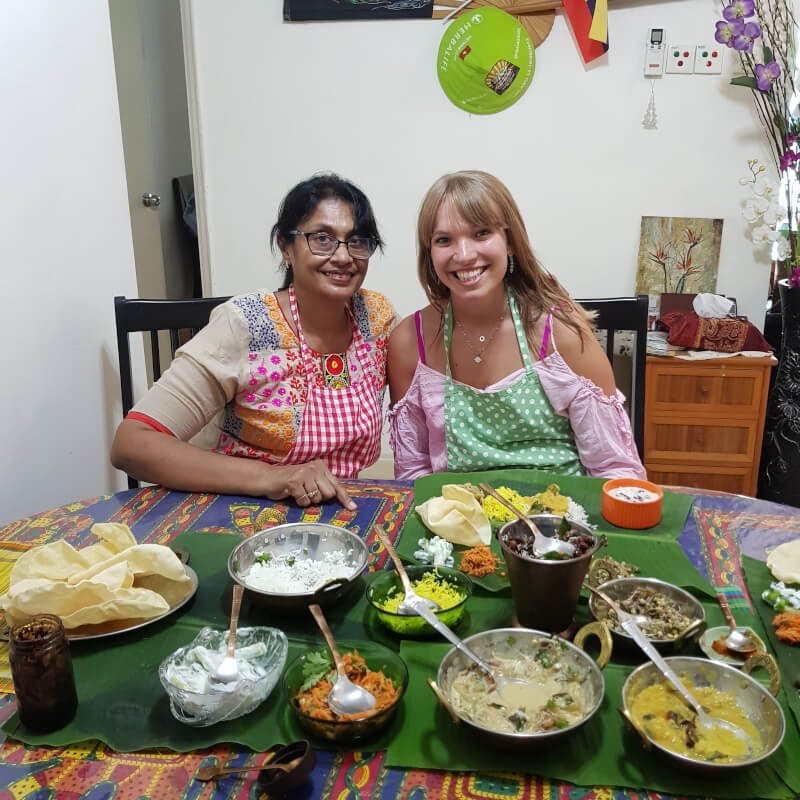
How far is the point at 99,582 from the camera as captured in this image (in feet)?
3.60

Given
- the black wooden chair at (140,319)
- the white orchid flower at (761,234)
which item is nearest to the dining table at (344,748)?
the black wooden chair at (140,319)

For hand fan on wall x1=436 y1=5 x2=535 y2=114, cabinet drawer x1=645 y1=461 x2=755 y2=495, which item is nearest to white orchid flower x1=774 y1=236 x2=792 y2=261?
cabinet drawer x1=645 y1=461 x2=755 y2=495

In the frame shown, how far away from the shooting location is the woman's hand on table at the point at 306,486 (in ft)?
5.02

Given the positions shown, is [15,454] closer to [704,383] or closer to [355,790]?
[355,790]

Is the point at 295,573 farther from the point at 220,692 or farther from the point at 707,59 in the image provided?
the point at 707,59

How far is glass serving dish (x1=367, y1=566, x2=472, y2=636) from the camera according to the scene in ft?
3.51

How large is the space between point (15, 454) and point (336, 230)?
1.10m

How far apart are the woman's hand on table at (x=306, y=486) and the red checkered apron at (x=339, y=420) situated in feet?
0.68

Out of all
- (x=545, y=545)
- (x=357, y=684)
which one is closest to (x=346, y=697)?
(x=357, y=684)

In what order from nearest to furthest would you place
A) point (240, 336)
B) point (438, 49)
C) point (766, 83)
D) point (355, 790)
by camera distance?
point (355, 790) → point (240, 336) → point (766, 83) → point (438, 49)

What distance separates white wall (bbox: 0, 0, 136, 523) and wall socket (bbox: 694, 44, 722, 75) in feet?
7.92

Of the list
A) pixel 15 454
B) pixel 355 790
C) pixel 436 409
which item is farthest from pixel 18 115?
pixel 355 790

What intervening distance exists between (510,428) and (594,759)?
1.03m

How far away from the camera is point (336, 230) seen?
1.76 m
